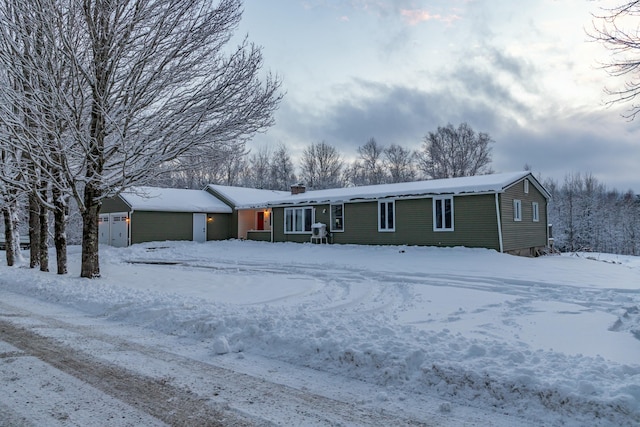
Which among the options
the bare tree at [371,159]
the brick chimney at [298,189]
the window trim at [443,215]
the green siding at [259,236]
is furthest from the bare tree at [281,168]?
the window trim at [443,215]

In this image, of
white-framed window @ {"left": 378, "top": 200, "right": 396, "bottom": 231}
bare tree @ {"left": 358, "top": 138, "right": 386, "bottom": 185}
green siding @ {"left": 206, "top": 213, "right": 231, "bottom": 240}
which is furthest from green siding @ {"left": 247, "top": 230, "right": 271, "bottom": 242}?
bare tree @ {"left": 358, "top": 138, "right": 386, "bottom": 185}

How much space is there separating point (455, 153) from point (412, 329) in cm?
4463

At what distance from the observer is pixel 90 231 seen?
38.2 feet

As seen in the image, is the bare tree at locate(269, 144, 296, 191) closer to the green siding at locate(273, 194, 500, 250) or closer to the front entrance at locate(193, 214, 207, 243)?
the front entrance at locate(193, 214, 207, 243)

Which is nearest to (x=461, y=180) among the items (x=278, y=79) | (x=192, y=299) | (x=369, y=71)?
(x=369, y=71)

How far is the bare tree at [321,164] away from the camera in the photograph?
173ft

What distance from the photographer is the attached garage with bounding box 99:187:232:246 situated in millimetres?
25062

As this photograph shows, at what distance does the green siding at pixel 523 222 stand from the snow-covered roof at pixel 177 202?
18.3 metres

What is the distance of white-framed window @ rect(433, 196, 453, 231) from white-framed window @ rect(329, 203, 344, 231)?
5.16 m

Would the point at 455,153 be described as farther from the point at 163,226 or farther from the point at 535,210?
the point at 163,226

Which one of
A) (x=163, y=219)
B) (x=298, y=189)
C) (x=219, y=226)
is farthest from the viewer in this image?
(x=219, y=226)

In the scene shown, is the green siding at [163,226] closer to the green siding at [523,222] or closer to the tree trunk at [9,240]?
the tree trunk at [9,240]

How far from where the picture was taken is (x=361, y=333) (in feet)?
16.9

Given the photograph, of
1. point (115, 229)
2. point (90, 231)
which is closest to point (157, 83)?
point (90, 231)
